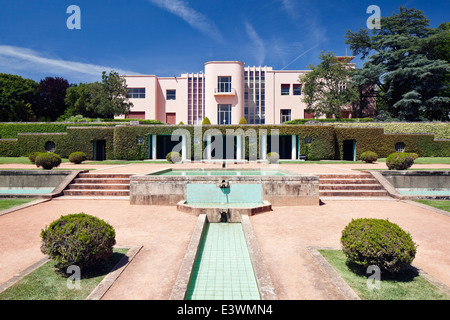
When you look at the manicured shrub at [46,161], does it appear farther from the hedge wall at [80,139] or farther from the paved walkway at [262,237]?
the hedge wall at [80,139]

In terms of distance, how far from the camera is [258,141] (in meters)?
28.4

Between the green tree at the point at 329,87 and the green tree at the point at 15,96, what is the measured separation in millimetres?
46646

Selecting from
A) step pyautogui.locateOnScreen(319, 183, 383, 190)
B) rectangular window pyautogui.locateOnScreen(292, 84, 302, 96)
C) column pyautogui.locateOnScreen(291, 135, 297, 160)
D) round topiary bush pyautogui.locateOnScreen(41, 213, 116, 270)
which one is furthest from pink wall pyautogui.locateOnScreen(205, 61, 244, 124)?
round topiary bush pyautogui.locateOnScreen(41, 213, 116, 270)

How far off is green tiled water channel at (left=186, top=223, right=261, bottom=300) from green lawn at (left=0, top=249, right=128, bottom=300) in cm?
171

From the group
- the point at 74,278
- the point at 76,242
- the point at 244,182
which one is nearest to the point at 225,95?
the point at 244,182

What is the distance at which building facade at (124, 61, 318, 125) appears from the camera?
3912 cm

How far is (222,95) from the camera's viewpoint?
128 ft

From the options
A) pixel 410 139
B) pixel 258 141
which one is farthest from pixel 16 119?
pixel 410 139

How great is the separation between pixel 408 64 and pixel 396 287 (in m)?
39.0

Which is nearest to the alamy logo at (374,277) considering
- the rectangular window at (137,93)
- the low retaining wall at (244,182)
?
the low retaining wall at (244,182)

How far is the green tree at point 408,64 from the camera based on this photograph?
32969 millimetres

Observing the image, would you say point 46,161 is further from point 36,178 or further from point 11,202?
point 11,202

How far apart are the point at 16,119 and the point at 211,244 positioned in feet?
169
